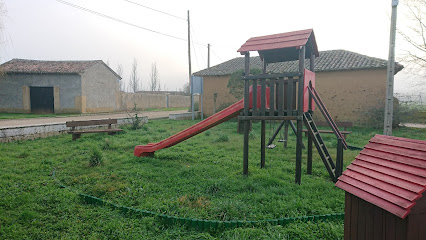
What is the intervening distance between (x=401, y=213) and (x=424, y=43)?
19.5 metres

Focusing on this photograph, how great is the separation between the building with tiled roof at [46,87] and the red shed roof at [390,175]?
23.9 meters

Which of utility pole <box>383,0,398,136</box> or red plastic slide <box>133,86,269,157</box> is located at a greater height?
utility pole <box>383,0,398,136</box>

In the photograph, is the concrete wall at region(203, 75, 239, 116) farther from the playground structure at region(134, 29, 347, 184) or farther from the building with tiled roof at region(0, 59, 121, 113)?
the playground structure at region(134, 29, 347, 184)

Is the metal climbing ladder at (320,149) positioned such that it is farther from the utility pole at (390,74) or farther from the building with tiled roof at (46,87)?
the building with tiled roof at (46,87)

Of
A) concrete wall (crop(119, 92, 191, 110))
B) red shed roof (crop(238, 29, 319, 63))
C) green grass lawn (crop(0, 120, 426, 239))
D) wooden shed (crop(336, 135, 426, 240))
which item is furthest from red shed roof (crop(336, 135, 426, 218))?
concrete wall (crop(119, 92, 191, 110))

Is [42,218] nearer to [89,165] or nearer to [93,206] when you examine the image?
[93,206]

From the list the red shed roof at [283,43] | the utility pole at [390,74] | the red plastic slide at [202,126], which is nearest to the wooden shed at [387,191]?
the red shed roof at [283,43]

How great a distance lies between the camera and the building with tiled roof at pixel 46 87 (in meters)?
22.5

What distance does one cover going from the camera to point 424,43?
1667 cm

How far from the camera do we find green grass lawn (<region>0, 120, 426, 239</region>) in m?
3.26

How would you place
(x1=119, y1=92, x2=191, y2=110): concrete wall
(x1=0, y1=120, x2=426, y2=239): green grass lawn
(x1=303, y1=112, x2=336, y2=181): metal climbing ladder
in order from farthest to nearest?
(x1=119, y1=92, x2=191, y2=110): concrete wall
(x1=303, y1=112, x2=336, y2=181): metal climbing ladder
(x1=0, y1=120, x2=426, y2=239): green grass lawn

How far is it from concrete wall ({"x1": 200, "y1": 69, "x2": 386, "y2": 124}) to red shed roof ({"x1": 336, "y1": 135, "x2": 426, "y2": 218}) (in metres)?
14.8

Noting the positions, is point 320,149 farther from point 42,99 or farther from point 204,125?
point 42,99

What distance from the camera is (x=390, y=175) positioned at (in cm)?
229
